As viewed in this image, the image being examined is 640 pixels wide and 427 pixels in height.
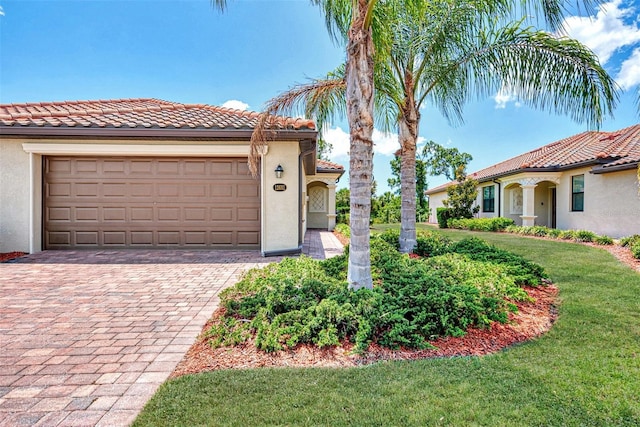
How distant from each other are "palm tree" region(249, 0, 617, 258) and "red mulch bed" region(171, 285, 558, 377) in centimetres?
406

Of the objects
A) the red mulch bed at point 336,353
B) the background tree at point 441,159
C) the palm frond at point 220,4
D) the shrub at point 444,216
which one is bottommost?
the red mulch bed at point 336,353

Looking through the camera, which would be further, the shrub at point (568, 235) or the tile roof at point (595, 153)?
the tile roof at point (595, 153)

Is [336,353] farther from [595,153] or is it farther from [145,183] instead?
[595,153]

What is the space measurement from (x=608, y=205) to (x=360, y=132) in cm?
1370

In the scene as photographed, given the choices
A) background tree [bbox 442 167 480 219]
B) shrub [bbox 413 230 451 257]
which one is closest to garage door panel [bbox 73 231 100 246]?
shrub [bbox 413 230 451 257]

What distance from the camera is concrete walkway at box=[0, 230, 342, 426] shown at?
7.82 ft

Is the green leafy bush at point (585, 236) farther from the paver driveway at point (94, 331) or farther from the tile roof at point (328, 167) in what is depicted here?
the paver driveway at point (94, 331)

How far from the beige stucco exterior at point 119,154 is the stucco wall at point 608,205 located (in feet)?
41.0

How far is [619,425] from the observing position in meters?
2.05

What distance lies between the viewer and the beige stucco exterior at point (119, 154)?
8.28 metres

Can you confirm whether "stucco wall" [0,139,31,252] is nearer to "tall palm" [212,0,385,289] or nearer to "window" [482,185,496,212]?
"tall palm" [212,0,385,289]

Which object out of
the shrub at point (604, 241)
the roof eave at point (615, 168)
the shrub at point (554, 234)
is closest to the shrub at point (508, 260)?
the shrub at point (604, 241)

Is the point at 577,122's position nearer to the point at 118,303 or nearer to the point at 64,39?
the point at 118,303

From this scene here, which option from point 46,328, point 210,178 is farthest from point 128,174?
point 46,328
